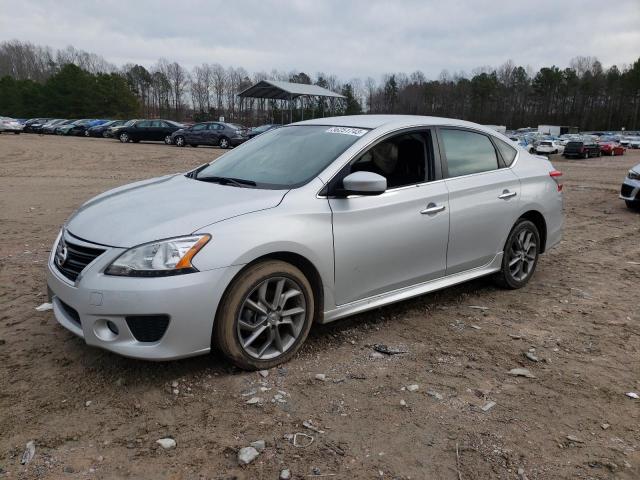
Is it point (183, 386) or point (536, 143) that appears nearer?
point (183, 386)

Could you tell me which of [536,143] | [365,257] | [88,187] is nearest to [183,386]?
[365,257]

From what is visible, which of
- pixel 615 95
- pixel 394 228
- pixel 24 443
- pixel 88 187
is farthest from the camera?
pixel 615 95

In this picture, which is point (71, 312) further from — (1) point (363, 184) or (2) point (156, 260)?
(1) point (363, 184)

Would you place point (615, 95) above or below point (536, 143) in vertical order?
above

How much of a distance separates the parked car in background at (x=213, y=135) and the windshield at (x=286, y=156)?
25.1 m

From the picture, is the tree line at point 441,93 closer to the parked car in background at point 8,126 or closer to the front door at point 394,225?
the parked car in background at point 8,126

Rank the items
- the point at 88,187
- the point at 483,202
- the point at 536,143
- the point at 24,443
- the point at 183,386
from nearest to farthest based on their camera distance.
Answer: the point at 24,443 → the point at 183,386 → the point at 483,202 → the point at 88,187 → the point at 536,143

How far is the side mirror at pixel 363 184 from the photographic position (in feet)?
11.8

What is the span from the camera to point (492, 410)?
A: 3092mm

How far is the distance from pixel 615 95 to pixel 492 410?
128342mm

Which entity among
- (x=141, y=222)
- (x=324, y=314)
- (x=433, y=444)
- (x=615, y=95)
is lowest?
(x=433, y=444)

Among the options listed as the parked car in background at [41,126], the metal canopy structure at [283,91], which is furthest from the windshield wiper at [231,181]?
the parked car in background at [41,126]

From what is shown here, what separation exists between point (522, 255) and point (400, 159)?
1.85 m

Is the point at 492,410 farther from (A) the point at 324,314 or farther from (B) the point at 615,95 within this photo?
(B) the point at 615,95
